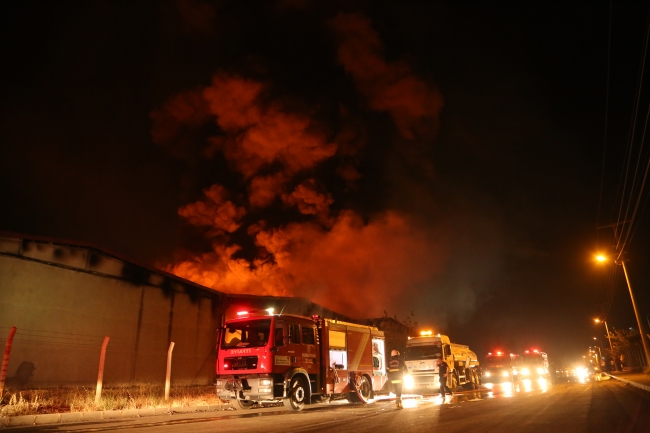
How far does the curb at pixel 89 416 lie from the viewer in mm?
9703

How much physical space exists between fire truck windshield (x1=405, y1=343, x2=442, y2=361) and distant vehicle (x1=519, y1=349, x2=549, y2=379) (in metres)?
17.4

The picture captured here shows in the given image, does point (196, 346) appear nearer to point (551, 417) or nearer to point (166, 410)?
point (166, 410)

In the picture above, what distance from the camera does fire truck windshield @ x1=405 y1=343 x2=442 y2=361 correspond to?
20938mm

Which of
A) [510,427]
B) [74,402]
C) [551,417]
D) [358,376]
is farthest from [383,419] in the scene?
[74,402]

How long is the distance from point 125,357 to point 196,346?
3.99 metres

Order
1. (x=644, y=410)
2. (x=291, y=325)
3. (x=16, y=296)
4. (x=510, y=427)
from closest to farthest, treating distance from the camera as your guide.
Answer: (x=510, y=427) → (x=644, y=410) → (x=291, y=325) → (x=16, y=296)

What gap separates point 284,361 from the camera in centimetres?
1242

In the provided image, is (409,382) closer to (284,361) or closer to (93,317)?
(284,361)

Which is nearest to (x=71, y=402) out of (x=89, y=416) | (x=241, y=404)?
(x=89, y=416)

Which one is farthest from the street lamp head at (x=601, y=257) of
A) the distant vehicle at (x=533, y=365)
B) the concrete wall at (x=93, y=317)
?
the concrete wall at (x=93, y=317)

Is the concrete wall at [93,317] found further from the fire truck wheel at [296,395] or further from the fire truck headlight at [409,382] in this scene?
the fire truck headlight at [409,382]

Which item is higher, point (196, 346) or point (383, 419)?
point (196, 346)

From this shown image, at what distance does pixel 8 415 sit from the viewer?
32.2ft

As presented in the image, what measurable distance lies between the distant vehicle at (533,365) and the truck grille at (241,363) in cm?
2869
